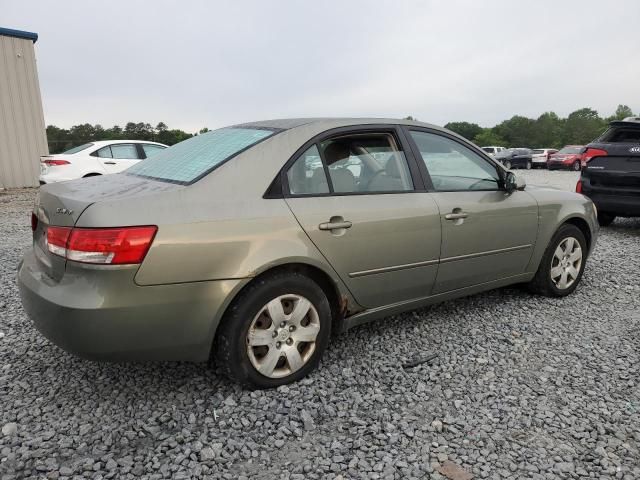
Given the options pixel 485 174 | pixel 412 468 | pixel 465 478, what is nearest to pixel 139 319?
pixel 412 468

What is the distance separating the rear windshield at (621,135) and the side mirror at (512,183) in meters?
4.08

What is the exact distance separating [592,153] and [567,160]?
25.2 m

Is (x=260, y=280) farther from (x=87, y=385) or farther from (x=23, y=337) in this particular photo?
(x=23, y=337)

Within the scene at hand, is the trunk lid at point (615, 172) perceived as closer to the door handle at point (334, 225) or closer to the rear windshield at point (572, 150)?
the door handle at point (334, 225)

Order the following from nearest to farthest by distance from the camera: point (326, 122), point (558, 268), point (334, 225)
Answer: point (334, 225) < point (326, 122) < point (558, 268)

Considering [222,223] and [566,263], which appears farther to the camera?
[566,263]

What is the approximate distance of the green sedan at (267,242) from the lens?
2.20 metres

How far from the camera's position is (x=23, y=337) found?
10.8ft

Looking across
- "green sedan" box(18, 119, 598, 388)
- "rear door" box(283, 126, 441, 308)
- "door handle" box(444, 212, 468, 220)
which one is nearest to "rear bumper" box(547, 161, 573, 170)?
"green sedan" box(18, 119, 598, 388)

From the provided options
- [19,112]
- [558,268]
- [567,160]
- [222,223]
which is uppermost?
[19,112]

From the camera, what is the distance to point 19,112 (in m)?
14.2

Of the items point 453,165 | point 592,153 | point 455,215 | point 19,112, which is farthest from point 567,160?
point 455,215

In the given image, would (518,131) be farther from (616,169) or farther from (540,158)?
(616,169)

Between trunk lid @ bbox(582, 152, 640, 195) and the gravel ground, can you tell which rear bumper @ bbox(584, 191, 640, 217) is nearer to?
trunk lid @ bbox(582, 152, 640, 195)
